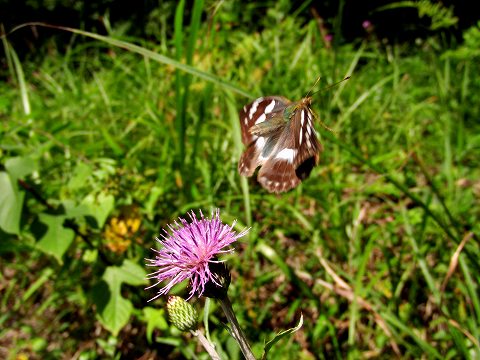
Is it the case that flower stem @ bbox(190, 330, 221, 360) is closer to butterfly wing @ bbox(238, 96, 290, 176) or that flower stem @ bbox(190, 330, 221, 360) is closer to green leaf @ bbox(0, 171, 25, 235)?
butterfly wing @ bbox(238, 96, 290, 176)

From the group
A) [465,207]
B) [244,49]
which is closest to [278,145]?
[465,207]

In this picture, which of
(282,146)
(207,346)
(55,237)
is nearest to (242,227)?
(282,146)

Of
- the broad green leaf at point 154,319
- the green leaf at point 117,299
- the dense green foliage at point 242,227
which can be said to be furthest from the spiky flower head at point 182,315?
the broad green leaf at point 154,319

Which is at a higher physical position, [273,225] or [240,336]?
[240,336]

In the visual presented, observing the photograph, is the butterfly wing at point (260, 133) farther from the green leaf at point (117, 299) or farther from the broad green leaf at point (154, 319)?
the broad green leaf at point (154, 319)

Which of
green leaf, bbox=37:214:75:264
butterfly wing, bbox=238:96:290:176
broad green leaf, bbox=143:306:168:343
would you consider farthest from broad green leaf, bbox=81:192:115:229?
butterfly wing, bbox=238:96:290:176

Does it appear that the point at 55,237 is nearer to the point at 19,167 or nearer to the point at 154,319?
the point at 19,167

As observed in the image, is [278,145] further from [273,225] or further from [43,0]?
[43,0]
